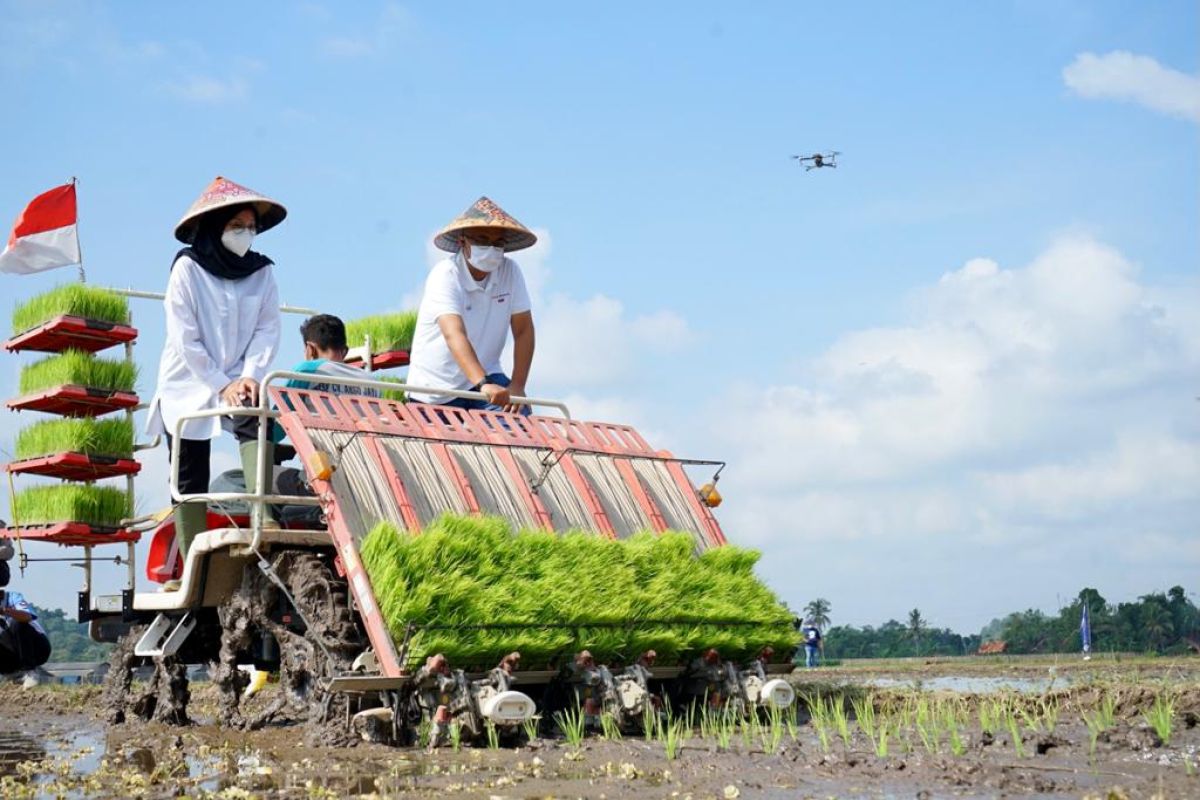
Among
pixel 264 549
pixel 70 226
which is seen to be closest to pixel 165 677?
pixel 264 549

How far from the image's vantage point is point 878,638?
211 ft

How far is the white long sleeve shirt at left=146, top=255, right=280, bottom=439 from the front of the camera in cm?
874

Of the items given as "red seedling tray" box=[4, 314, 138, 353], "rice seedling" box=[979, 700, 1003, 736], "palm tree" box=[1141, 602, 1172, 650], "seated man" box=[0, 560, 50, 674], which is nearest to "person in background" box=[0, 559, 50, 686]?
"seated man" box=[0, 560, 50, 674]

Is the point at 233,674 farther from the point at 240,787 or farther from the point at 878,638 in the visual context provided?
the point at 878,638

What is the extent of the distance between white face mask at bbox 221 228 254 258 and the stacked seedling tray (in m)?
5.52

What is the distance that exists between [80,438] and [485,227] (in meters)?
6.26

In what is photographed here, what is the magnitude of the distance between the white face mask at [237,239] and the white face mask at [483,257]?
1.48 m

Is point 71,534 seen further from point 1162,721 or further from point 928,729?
point 1162,721

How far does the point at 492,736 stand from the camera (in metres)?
6.69

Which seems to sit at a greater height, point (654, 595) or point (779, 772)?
point (654, 595)

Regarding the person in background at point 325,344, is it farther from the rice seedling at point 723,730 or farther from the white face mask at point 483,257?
the rice seedling at point 723,730

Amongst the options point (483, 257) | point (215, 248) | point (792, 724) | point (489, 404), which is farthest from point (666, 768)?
point (215, 248)

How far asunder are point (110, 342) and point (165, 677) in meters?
6.18

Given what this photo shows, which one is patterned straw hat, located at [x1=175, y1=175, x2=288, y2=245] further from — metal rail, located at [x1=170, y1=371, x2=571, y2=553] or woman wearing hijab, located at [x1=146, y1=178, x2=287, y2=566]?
metal rail, located at [x1=170, y1=371, x2=571, y2=553]
